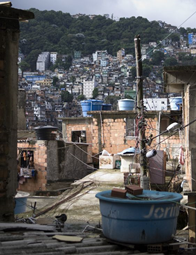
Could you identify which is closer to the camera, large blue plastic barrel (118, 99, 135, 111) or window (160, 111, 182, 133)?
window (160, 111, 182, 133)

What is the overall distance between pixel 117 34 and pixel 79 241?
18508cm

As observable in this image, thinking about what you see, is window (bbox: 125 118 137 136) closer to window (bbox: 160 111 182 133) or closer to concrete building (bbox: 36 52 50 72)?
window (bbox: 160 111 182 133)

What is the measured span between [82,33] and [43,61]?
28902 millimetres

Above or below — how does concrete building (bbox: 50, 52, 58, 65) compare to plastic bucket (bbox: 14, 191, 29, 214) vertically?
above

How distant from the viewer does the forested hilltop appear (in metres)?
175

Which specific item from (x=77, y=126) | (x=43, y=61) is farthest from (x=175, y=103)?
(x=43, y=61)

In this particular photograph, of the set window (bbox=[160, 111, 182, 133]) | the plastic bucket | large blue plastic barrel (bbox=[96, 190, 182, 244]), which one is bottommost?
the plastic bucket

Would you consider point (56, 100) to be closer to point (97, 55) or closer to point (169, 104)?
point (97, 55)

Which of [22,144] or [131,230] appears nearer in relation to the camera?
[131,230]

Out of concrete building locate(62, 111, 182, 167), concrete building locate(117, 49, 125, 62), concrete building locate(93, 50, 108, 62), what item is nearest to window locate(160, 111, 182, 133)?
concrete building locate(62, 111, 182, 167)

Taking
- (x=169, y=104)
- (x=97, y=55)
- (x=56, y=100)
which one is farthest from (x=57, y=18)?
(x=169, y=104)

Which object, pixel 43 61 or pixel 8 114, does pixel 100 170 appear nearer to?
pixel 8 114

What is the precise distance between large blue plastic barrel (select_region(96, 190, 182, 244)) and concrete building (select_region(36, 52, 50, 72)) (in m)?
165

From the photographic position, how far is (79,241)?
5.74 metres
